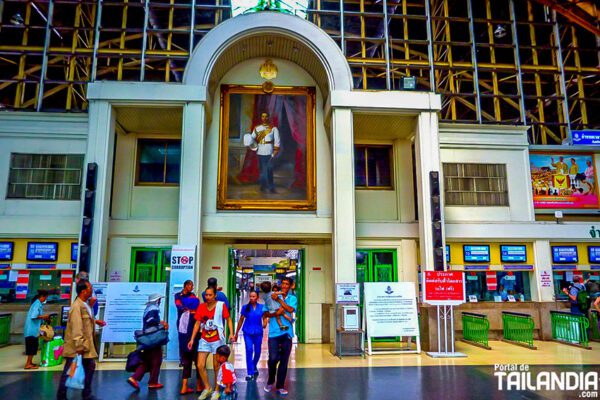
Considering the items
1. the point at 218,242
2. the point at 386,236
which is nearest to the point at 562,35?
the point at 386,236

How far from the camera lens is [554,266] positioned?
14.6m

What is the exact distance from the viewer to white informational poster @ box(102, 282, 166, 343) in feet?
33.8

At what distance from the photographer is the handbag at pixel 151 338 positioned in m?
7.44

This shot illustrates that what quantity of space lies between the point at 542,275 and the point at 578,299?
3.88ft

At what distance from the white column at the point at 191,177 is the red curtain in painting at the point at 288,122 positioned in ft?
5.61

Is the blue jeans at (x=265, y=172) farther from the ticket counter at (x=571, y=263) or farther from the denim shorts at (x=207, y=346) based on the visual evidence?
the ticket counter at (x=571, y=263)

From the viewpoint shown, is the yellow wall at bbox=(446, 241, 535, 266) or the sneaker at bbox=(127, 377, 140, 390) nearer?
the sneaker at bbox=(127, 377, 140, 390)

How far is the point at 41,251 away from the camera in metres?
13.2

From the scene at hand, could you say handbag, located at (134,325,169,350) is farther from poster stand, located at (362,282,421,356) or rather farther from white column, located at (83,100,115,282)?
poster stand, located at (362,282,421,356)

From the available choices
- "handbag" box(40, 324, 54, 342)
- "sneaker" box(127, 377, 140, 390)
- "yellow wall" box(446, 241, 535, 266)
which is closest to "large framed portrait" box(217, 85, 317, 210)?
"yellow wall" box(446, 241, 535, 266)

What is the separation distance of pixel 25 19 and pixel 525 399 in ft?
57.3

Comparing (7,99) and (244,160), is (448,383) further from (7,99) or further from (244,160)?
(7,99)

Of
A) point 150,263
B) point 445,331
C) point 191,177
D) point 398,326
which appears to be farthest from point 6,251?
point 445,331

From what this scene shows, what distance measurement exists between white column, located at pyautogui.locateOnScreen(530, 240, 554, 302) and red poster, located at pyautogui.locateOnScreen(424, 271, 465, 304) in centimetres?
466
